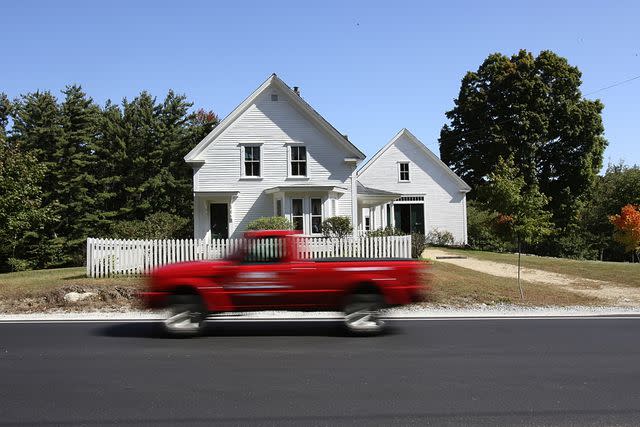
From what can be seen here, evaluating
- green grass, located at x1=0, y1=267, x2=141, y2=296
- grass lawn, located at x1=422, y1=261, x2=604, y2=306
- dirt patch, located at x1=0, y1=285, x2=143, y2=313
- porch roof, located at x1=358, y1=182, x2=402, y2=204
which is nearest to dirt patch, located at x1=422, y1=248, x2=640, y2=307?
grass lawn, located at x1=422, y1=261, x2=604, y2=306

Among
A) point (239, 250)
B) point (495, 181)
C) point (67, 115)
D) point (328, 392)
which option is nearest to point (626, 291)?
point (495, 181)

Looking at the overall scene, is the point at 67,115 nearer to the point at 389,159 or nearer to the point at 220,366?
the point at 389,159

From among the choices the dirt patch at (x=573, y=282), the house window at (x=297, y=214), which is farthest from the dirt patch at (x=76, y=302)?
the dirt patch at (x=573, y=282)

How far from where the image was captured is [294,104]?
28.7 m

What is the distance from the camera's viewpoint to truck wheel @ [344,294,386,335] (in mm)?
10117

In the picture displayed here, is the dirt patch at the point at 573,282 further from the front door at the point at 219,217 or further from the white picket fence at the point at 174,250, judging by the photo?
the front door at the point at 219,217

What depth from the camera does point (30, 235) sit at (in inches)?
1412

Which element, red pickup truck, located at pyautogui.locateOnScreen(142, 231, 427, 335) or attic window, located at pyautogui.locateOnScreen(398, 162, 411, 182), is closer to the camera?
red pickup truck, located at pyautogui.locateOnScreen(142, 231, 427, 335)

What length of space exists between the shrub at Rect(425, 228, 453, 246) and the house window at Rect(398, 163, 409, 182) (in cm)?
378

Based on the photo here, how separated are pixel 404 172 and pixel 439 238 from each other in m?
4.78

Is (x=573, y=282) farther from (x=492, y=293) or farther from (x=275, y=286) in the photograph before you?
(x=275, y=286)

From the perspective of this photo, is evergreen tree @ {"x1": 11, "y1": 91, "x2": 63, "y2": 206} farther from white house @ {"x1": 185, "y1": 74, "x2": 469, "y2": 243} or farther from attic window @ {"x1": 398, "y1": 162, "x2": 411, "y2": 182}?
attic window @ {"x1": 398, "y1": 162, "x2": 411, "y2": 182}

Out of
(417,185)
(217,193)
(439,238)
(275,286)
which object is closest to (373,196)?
(417,185)

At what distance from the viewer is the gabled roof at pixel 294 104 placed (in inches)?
1109
